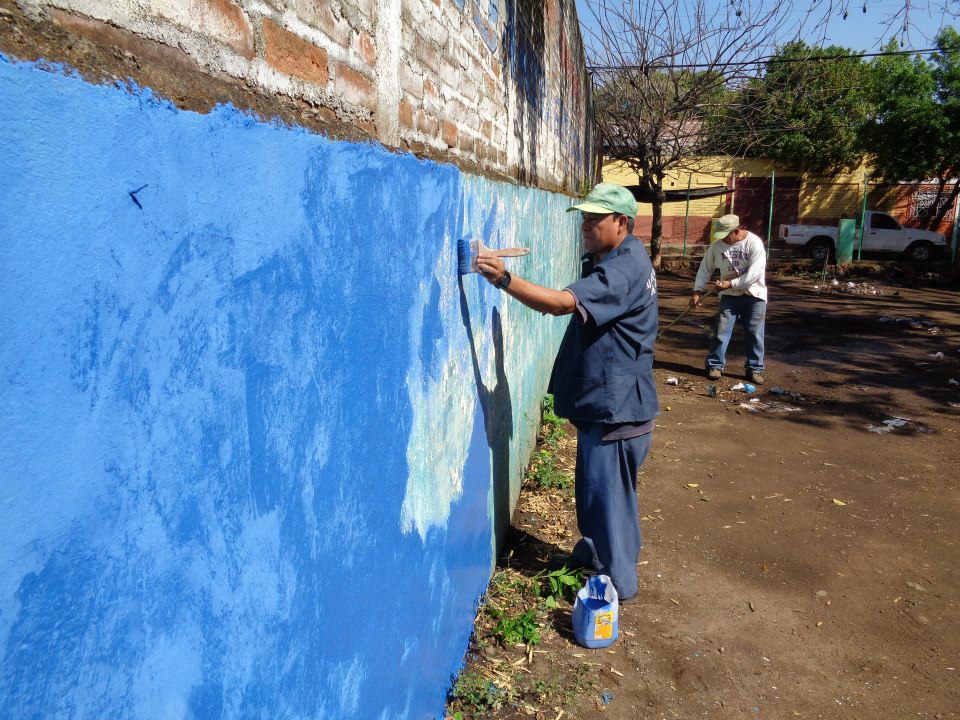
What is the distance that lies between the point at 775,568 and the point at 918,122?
23698mm

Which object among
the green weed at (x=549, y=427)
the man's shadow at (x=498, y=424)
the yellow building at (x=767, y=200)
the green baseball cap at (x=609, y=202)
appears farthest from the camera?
the yellow building at (x=767, y=200)

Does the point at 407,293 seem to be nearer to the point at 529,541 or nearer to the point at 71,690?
the point at 71,690

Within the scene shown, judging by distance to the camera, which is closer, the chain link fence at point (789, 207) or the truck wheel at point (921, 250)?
the truck wheel at point (921, 250)

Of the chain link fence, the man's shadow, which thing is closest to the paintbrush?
the man's shadow

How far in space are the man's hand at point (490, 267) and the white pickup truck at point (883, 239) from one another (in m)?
21.8

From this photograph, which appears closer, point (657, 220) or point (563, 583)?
point (563, 583)

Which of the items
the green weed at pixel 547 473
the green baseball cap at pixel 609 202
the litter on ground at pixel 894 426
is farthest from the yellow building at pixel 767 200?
the green baseball cap at pixel 609 202

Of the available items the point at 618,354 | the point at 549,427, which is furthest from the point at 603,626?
the point at 549,427

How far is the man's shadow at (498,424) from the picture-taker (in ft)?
10.4

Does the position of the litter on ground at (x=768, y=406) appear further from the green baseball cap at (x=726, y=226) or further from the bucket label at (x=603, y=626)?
the bucket label at (x=603, y=626)

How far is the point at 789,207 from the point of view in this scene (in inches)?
1018

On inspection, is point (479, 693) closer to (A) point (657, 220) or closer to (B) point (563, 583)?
(B) point (563, 583)

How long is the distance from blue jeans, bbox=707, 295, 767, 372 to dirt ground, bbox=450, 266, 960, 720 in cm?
37

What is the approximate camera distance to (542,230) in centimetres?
517
